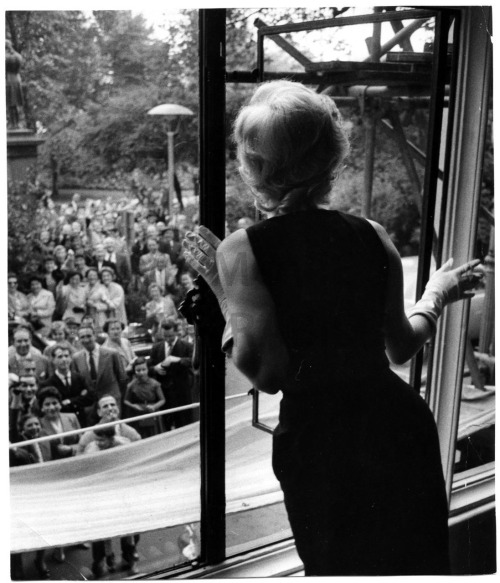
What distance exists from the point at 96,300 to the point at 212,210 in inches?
11.6

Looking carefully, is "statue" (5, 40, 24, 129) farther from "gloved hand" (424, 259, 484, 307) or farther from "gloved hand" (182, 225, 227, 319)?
"gloved hand" (424, 259, 484, 307)

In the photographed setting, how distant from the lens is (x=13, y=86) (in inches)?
53.4

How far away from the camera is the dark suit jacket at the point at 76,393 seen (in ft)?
4.73

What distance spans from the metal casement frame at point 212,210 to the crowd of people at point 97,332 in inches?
1.9

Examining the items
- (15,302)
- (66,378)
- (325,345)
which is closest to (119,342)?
(66,378)

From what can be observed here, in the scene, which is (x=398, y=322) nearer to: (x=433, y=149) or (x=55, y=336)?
(x=433, y=149)

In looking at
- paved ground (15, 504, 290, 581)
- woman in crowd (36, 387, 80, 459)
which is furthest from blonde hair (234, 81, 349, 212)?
paved ground (15, 504, 290, 581)

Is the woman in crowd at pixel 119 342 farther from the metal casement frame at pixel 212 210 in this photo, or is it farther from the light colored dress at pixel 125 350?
the metal casement frame at pixel 212 210

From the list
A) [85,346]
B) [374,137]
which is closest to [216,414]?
[85,346]

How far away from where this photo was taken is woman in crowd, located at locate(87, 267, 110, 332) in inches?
56.6

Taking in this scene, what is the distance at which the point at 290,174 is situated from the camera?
1345mm

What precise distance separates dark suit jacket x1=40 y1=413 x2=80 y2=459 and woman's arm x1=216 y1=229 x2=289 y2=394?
376 millimetres

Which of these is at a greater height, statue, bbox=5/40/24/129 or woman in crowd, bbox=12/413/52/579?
statue, bbox=5/40/24/129

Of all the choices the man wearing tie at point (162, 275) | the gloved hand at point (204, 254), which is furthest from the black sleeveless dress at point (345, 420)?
the man wearing tie at point (162, 275)
